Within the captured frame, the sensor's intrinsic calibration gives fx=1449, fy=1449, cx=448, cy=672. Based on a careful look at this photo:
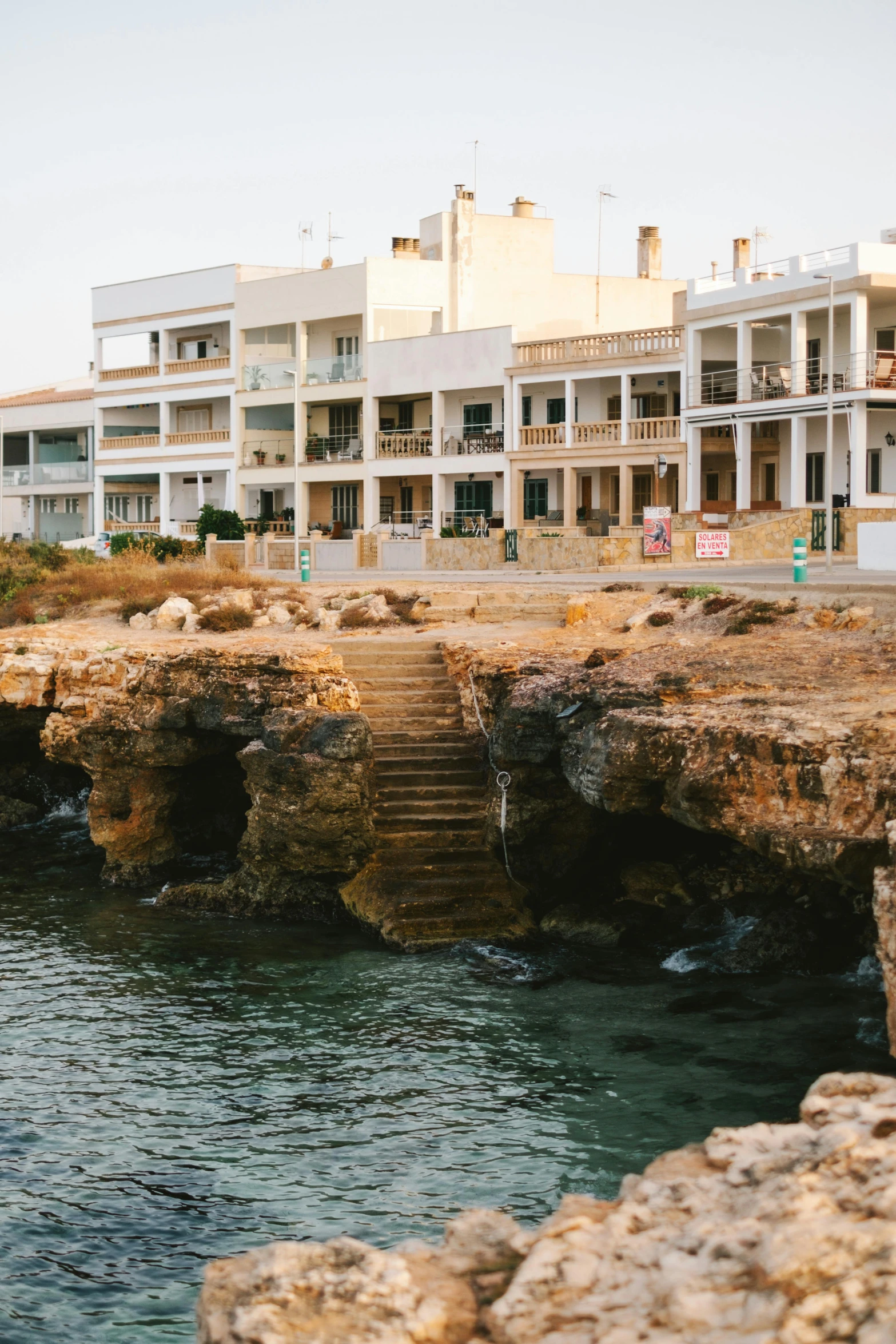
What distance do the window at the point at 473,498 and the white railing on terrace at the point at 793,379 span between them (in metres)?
9.41

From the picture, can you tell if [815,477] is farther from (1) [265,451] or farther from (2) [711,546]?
(1) [265,451]

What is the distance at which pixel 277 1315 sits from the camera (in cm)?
636

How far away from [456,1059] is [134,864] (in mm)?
9134

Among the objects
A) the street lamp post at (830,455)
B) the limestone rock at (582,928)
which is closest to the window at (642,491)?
the street lamp post at (830,455)

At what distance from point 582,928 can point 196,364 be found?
5813 cm

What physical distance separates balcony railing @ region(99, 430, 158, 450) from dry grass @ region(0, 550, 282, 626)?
39333 mm

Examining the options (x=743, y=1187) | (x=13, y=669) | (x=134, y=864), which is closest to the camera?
(x=743, y=1187)

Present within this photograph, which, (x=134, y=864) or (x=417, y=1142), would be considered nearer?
(x=417, y=1142)

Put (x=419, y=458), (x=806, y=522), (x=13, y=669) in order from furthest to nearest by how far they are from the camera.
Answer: (x=419, y=458)
(x=806, y=522)
(x=13, y=669)

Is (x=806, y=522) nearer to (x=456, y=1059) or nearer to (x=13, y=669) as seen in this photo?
(x=13, y=669)

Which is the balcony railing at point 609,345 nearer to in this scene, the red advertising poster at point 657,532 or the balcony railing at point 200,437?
the red advertising poster at point 657,532

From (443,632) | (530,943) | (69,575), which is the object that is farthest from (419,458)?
(530,943)

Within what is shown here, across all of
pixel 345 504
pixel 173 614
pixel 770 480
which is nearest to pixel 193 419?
pixel 345 504

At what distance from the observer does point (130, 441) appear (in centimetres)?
7506
